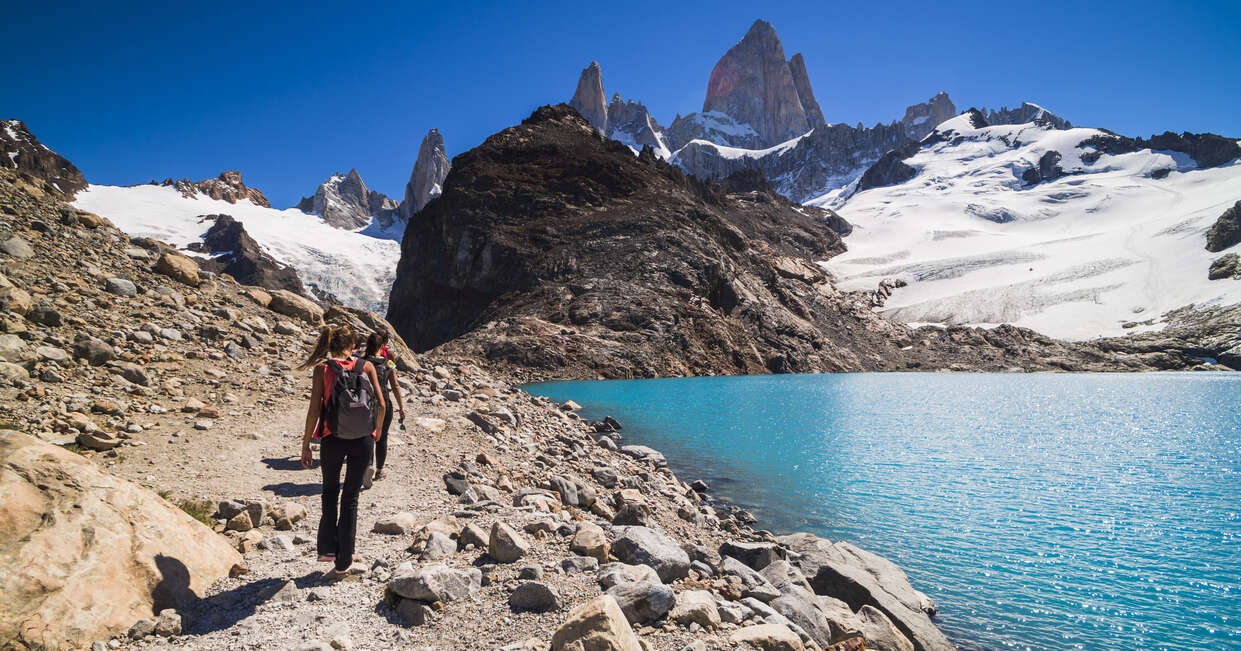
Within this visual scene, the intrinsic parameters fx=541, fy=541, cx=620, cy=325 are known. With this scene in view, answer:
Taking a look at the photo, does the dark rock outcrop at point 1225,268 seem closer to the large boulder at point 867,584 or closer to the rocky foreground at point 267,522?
the large boulder at point 867,584

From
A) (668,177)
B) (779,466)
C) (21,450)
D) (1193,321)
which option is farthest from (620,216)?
(1193,321)

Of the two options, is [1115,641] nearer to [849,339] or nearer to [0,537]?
[0,537]

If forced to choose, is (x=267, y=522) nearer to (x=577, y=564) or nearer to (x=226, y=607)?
(x=226, y=607)

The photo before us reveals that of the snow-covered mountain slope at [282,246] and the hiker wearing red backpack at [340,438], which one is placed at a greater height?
the snow-covered mountain slope at [282,246]

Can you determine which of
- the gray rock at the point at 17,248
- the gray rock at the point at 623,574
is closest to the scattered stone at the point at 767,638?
the gray rock at the point at 623,574

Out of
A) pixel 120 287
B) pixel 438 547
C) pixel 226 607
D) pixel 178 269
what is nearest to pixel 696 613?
pixel 438 547

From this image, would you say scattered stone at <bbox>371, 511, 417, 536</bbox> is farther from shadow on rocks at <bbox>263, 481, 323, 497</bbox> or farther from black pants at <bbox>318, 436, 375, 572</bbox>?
shadow on rocks at <bbox>263, 481, 323, 497</bbox>
